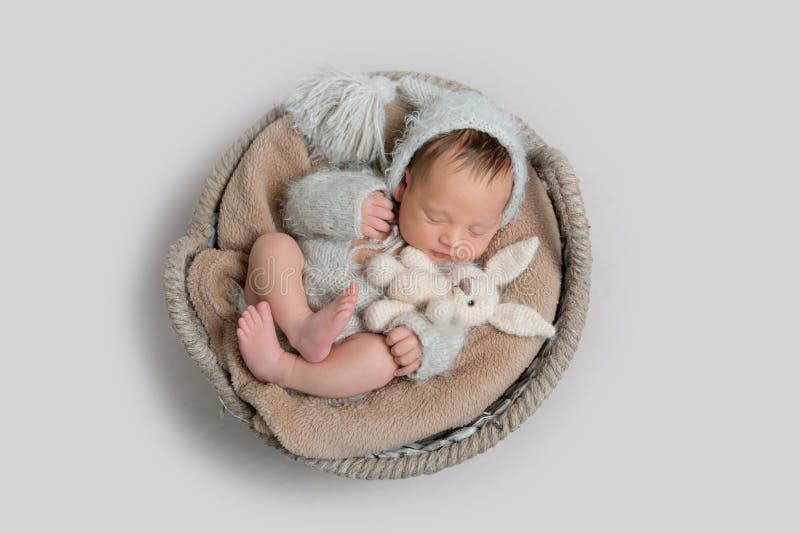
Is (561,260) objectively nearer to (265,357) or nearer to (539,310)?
(539,310)

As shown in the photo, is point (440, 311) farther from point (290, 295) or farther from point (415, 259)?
point (290, 295)

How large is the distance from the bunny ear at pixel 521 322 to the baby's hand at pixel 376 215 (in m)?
0.33

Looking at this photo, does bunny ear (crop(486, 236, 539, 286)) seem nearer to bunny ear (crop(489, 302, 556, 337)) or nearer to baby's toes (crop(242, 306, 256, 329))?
bunny ear (crop(489, 302, 556, 337))

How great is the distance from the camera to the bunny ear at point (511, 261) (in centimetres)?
174

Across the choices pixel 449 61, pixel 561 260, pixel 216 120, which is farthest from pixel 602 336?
pixel 216 120

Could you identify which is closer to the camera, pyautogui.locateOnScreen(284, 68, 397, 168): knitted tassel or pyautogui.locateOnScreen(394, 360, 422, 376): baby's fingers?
pyautogui.locateOnScreen(394, 360, 422, 376): baby's fingers

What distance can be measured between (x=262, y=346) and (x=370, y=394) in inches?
11.1

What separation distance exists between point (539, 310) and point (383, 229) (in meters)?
0.41

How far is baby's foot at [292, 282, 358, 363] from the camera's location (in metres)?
1.53

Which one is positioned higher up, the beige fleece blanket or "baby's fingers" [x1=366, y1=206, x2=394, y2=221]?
"baby's fingers" [x1=366, y1=206, x2=394, y2=221]

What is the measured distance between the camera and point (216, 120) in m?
2.15

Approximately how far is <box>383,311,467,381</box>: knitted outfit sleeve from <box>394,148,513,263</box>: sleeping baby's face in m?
0.17

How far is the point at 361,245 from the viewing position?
1.75 m

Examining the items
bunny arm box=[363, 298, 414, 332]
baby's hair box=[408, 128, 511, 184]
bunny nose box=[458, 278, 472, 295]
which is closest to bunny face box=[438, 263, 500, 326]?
bunny nose box=[458, 278, 472, 295]
